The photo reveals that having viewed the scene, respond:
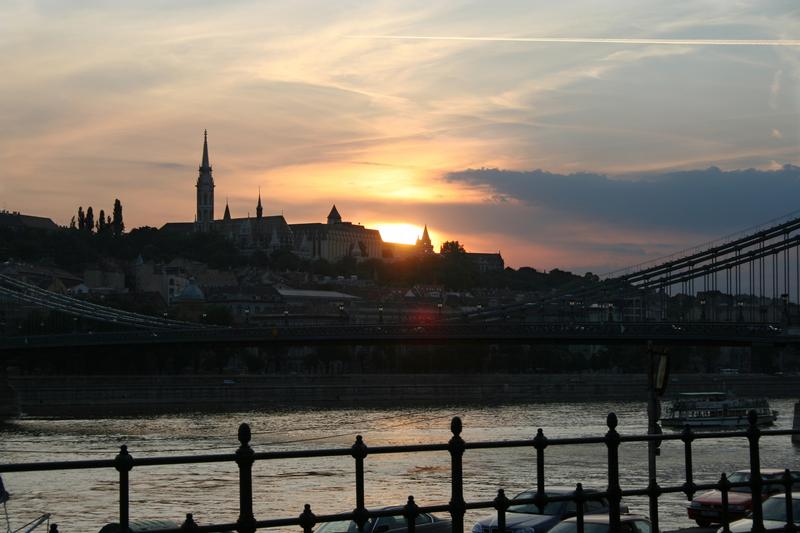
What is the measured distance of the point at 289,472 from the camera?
27547 millimetres

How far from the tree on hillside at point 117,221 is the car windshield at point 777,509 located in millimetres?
151352

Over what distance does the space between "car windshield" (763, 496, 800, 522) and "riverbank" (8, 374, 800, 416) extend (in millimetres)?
41689

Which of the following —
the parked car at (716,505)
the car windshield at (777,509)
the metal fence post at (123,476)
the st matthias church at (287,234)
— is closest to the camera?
the metal fence post at (123,476)

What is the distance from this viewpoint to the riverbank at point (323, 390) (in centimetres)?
5716

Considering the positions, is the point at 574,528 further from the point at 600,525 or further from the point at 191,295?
the point at 191,295

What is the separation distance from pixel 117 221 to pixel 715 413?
12295 cm

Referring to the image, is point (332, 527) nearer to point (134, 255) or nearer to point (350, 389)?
point (350, 389)

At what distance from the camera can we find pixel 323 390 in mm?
61000

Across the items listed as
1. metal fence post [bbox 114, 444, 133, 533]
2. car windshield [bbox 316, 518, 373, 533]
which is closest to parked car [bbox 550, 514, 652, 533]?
car windshield [bbox 316, 518, 373, 533]

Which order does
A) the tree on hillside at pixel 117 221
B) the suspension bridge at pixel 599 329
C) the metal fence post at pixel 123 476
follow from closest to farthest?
the metal fence post at pixel 123 476 < the suspension bridge at pixel 599 329 < the tree on hillside at pixel 117 221

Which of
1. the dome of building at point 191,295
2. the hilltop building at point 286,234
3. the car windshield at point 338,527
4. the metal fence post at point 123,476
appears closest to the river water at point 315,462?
the car windshield at point 338,527

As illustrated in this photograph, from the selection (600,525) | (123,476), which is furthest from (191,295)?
(123,476)

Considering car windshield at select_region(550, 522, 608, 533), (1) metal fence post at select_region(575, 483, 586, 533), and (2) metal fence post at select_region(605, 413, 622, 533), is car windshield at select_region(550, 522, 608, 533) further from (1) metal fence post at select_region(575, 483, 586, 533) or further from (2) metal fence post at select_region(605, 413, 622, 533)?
(1) metal fence post at select_region(575, 483, 586, 533)

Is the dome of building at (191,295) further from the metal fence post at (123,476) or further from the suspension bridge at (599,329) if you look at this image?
the metal fence post at (123,476)
